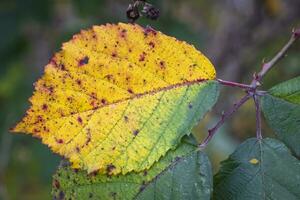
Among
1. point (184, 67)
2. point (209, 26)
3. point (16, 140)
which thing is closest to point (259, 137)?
point (184, 67)

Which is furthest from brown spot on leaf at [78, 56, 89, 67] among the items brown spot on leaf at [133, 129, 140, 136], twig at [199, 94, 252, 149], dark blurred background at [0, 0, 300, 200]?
dark blurred background at [0, 0, 300, 200]

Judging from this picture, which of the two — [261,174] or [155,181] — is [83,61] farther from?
[261,174]

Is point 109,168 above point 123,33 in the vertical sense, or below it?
below

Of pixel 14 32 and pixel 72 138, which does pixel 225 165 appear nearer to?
pixel 72 138

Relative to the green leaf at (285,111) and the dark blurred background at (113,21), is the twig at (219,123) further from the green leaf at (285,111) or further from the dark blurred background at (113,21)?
the dark blurred background at (113,21)

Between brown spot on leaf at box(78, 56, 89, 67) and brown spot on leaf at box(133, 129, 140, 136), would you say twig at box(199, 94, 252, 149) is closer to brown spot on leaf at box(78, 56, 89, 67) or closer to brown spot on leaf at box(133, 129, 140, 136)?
brown spot on leaf at box(133, 129, 140, 136)

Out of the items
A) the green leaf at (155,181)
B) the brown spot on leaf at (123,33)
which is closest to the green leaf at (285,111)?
the green leaf at (155,181)

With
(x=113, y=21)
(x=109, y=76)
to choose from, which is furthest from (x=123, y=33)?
(x=113, y=21)
